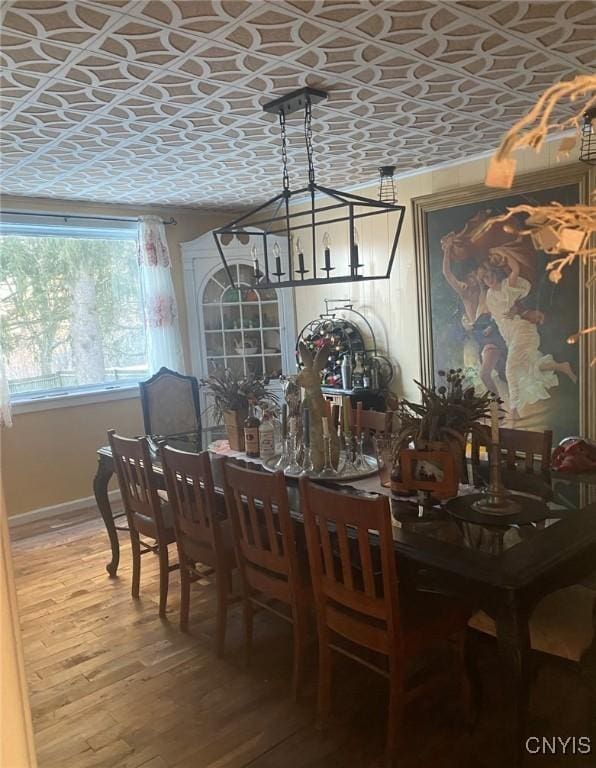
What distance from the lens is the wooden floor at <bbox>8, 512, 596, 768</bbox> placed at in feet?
6.72

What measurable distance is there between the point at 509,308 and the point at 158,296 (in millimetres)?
2754

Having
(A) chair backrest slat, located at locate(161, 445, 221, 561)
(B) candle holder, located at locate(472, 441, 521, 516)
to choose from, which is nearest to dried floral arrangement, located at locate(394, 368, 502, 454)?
(B) candle holder, located at locate(472, 441, 521, 516)

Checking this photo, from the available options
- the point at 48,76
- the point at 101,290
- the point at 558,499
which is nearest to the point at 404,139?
the point at 48,76

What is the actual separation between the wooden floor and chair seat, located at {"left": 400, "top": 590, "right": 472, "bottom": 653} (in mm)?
380

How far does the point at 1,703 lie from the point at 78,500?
4.44m

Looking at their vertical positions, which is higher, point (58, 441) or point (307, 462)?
point (307, 462)

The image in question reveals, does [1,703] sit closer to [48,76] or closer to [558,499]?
[558,499]

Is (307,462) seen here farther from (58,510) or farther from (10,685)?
(58,510)

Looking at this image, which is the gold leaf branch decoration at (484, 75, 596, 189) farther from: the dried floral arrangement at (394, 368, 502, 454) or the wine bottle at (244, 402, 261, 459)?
the wine bottle at (244, 402, 261, 459)

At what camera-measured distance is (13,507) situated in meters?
4.52

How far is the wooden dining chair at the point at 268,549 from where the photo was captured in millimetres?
2209

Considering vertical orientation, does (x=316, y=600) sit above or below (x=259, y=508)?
below

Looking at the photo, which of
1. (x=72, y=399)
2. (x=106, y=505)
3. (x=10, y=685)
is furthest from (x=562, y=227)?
(x=72, y=399)

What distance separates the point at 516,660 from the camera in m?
1.71
